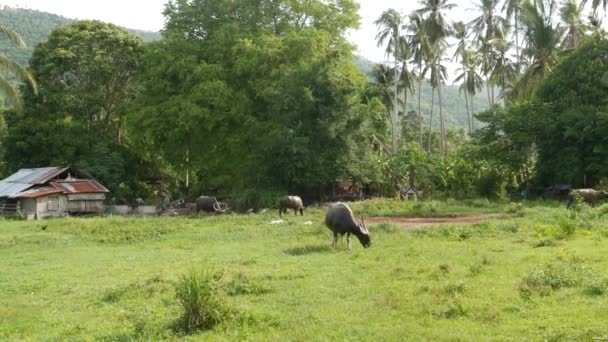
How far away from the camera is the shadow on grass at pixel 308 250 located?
16.2 m

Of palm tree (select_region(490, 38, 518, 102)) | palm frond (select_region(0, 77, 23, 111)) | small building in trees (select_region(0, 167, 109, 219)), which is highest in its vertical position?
palm tree (select_region(490, 38, 518, 102))

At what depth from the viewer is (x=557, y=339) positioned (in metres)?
7.36

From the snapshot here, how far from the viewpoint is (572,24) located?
41.8 metres

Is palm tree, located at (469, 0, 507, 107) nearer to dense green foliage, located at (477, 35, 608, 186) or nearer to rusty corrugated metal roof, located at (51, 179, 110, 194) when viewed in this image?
dense green foliage, located at (477, 35, 608, 186)

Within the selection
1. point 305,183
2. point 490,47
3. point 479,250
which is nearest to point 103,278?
point 479,250

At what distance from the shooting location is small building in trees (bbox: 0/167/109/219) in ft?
118

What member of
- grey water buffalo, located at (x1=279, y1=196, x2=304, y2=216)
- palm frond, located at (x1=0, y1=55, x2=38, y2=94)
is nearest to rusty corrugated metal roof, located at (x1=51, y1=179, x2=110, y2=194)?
palm frond, located at (x1=0, y1=55, x2=38, y2=94)

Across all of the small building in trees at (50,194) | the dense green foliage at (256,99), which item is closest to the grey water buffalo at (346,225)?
the dense green foliage at (256,99)

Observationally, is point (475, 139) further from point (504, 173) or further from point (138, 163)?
point (138, 163)

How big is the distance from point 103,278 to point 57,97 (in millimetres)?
31339

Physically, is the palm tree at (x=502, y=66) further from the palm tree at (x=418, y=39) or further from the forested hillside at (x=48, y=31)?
the forested hillside at (x=48, y=31)

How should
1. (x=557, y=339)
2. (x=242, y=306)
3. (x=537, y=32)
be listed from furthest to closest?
(x=537, y=32) < (x=242, y=306) < (x=557, y=339)

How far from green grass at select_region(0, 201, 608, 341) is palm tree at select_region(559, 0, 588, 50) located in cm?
2470

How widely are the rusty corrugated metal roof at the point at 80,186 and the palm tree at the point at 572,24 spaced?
107 ft
